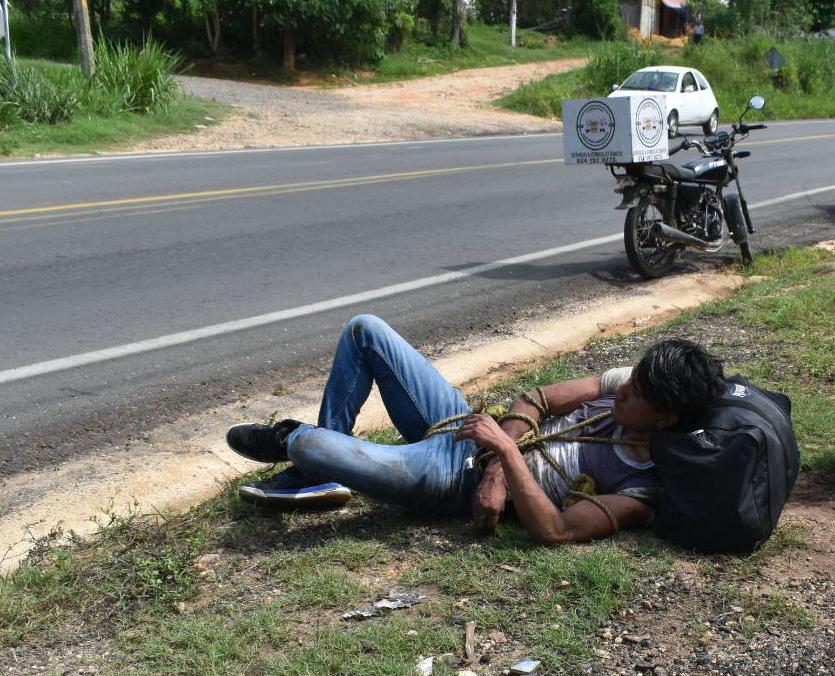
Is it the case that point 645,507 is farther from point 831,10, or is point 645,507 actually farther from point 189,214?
point 831,10

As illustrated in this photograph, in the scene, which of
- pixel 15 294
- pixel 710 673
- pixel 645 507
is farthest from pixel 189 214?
Answer: pixel 710 673

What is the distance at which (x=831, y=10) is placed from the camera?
2372 inches

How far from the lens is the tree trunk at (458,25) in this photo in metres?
36.4

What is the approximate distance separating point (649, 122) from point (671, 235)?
88 centimetres

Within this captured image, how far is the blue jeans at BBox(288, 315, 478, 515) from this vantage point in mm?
3713

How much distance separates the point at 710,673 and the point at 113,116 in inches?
656

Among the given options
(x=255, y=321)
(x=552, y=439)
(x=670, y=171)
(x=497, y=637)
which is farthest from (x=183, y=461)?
(x=670, y=171)

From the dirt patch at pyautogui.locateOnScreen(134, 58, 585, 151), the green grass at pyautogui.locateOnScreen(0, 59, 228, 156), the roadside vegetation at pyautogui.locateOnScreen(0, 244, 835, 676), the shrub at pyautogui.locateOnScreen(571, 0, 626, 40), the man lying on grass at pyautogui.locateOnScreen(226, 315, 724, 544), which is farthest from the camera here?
the shrub at pyautogui.locateOnScreen(571, 0, 626, 40)

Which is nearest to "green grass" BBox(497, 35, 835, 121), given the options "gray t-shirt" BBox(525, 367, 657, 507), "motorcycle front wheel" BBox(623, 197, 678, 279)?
"motorcycle front wheel" BBox(623, 197, 678, 279)

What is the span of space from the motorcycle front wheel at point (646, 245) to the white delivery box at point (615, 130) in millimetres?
429

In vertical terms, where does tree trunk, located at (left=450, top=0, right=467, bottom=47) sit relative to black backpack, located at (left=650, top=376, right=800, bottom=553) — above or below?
above

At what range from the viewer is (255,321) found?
265 inches

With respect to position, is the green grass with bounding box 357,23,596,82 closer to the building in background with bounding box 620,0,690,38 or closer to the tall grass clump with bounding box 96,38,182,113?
the building in background with bounding box 620,0,690,38

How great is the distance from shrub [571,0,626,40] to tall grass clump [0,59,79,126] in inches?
1266
